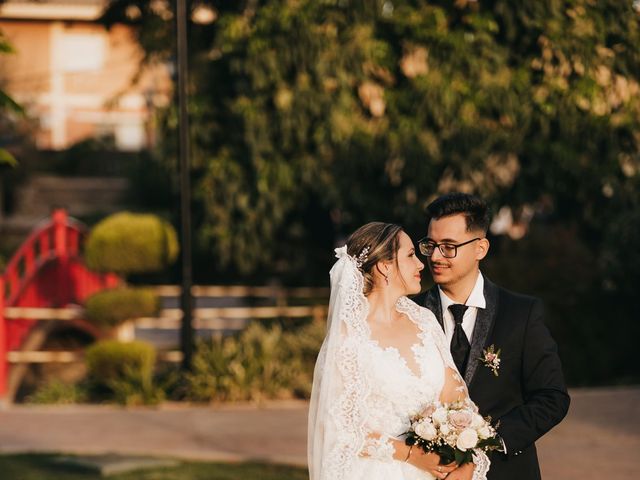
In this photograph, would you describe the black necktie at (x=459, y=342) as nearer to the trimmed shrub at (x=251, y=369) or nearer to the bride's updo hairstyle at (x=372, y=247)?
the bride's updo hairstyle at (x=372, y=247)

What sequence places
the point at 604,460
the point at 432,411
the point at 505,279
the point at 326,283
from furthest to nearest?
the point at 326,283 < the point at 505,279 < the point at 604,460 < the point at 432,411

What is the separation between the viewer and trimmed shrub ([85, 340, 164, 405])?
13734 mm

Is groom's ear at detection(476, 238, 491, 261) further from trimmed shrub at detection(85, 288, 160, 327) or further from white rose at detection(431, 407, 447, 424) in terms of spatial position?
trimmed shrub at detection(85, 288, 160, 327)

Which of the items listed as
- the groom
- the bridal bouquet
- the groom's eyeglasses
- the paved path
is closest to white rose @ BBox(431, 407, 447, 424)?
the bridal bouquet

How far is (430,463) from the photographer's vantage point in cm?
462

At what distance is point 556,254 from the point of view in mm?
15938

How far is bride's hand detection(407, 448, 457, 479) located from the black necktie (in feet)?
1.37

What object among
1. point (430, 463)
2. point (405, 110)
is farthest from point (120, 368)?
point (430, 463)

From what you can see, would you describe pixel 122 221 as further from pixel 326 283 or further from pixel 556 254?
pixel 556 254

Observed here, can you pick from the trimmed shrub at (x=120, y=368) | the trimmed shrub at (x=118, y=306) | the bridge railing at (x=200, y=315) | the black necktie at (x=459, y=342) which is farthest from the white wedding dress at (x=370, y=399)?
the trimmed shrub at (x=118, y=306)

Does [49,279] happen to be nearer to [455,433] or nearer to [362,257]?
[362,257]

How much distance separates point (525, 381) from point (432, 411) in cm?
45

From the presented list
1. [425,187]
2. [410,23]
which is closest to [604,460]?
[425,187]

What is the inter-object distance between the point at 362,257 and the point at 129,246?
1142 cm
